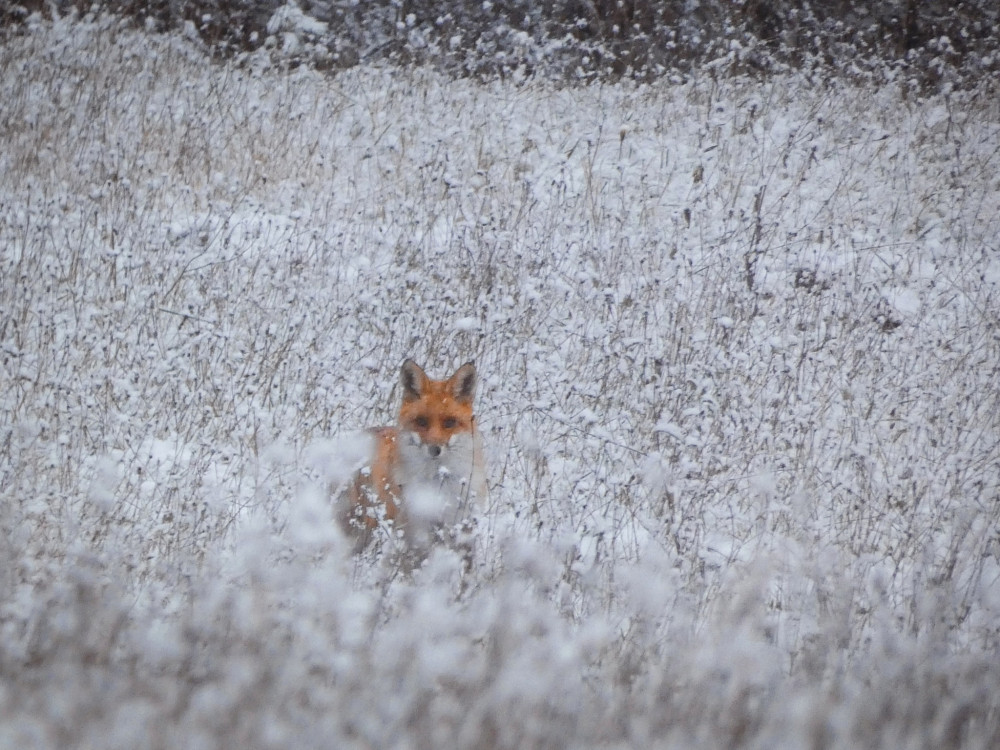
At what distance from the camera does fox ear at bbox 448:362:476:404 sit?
5.61m

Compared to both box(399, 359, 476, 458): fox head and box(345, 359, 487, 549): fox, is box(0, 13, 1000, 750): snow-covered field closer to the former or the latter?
box(345, 359, 487, 549): fox

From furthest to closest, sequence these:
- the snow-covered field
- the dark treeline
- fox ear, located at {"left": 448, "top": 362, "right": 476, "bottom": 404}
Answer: the dark treeline, fox ear, located at {"left": 448, "top": 362, "right": 476, "bottom": 404}, the snow-covered field

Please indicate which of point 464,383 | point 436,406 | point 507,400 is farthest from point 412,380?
point 507,400

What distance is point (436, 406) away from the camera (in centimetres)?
557

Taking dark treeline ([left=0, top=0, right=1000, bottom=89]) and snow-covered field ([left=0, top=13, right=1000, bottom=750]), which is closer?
snow-covered field ([left=0, top=13, right=1000, bottom=750])

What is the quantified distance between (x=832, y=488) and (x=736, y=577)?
1320mm

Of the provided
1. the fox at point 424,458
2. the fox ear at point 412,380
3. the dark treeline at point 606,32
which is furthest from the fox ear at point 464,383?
the dark treeline at point 606,32

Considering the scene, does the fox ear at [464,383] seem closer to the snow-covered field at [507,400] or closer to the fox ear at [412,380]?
the fox ear at [412,380]

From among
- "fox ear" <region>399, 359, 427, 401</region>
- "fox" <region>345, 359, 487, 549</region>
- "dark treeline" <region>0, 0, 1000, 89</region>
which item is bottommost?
"fox" <region>345, 359, 487, 549</region>

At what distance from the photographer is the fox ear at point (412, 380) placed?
5.57 metres

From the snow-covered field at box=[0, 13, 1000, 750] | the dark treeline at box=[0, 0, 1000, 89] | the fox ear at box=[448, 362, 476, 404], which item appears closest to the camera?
the snow-covered field at box=[0, 13, 1000, 750]

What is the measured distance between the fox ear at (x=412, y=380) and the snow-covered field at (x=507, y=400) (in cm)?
48

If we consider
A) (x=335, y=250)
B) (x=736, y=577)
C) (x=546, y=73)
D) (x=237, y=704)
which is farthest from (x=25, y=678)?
(x=546, y=73)

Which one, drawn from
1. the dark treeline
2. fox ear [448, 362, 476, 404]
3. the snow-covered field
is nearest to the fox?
fox ear [448, 362, 476, 404]
